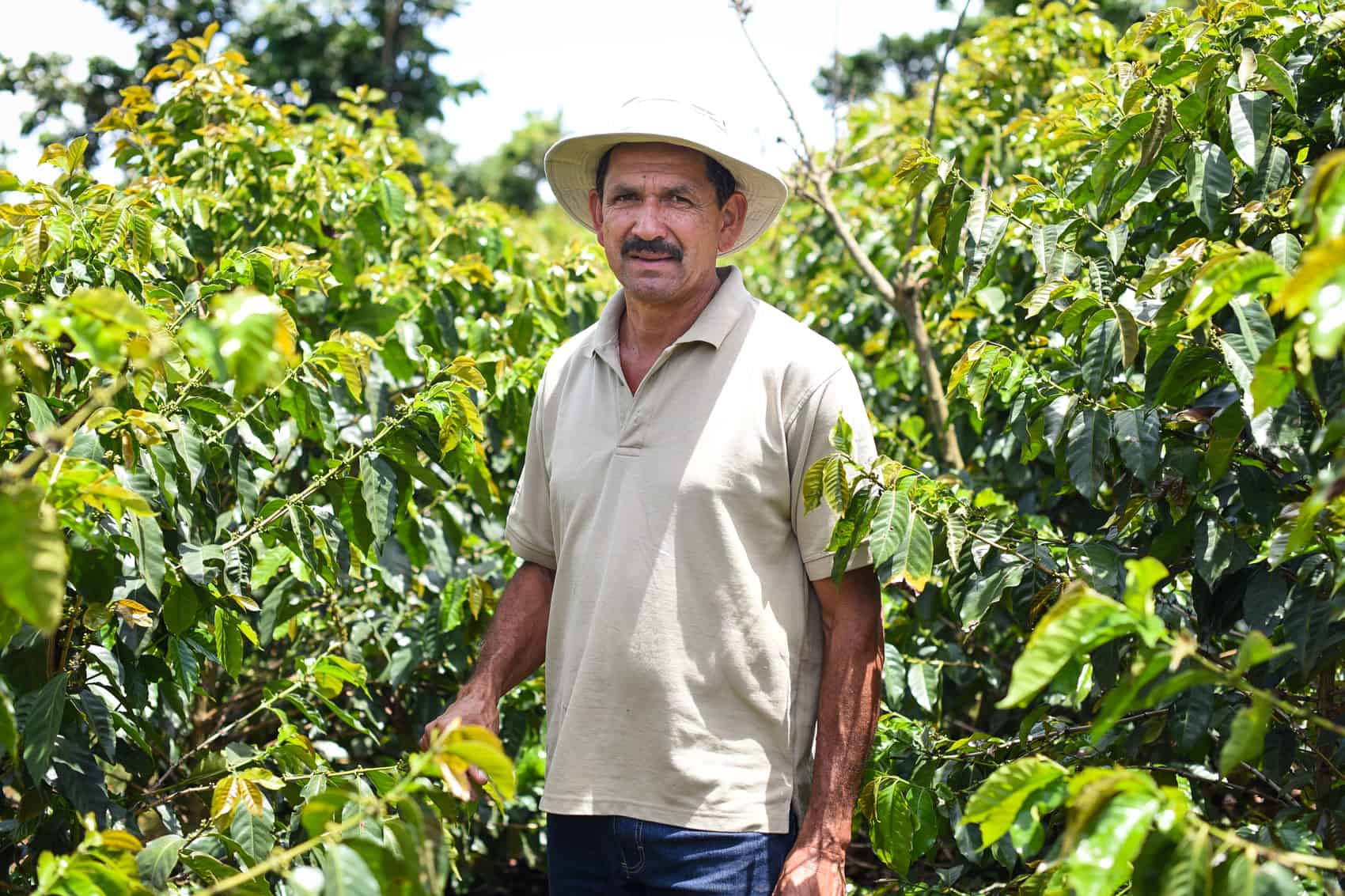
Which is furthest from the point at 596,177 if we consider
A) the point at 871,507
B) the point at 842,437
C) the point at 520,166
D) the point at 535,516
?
the point at 520,166

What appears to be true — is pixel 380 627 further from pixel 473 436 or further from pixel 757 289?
pixel 757 289

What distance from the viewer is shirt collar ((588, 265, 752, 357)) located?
2.23m

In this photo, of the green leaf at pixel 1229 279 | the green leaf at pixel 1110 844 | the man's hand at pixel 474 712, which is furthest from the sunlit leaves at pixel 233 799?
the green leaf at pixel 1229 279

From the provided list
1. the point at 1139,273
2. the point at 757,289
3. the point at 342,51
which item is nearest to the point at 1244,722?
the point at 1139,273

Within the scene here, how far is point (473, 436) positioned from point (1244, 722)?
165 cm

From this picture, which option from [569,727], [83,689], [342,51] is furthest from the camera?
[342,51]

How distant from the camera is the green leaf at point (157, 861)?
5.68 feet

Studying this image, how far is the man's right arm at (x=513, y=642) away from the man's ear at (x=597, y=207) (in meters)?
0.67

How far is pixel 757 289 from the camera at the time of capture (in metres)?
5.93

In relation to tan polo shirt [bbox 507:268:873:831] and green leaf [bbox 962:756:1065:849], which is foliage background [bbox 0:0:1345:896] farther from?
tan polo shirt [bbox 507:268:873:831]

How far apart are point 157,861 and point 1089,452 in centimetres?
152

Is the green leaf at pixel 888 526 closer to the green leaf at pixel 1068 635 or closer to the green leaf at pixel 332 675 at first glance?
the green leaf at pixel 1068 635

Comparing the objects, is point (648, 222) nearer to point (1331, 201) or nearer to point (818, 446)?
point (818, 446)

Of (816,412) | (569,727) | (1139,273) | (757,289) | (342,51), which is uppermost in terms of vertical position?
(342,51)
